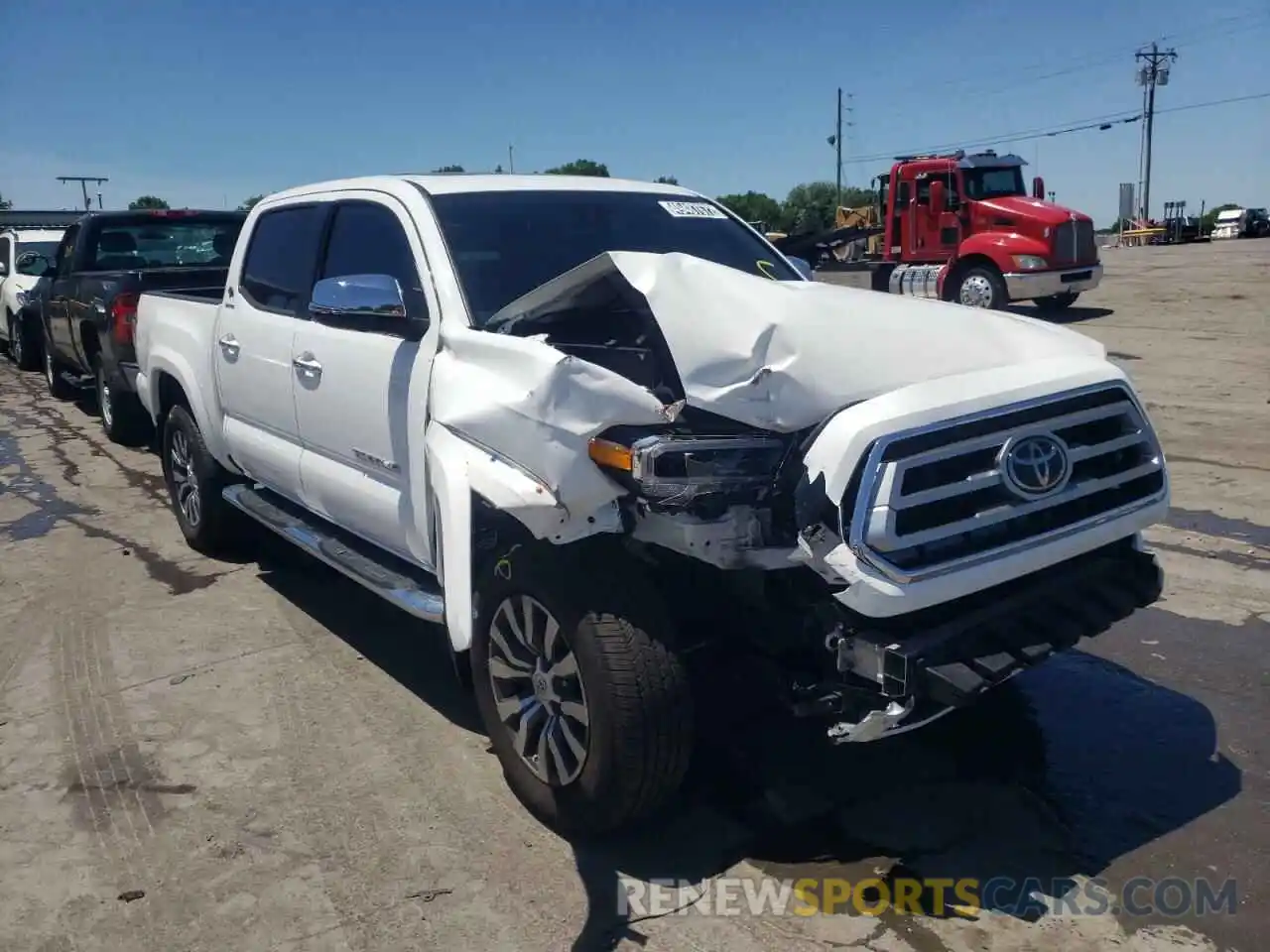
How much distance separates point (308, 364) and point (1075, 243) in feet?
55.1

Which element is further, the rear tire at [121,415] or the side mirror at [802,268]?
the rear tire at [121,415]

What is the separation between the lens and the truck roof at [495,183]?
460cm

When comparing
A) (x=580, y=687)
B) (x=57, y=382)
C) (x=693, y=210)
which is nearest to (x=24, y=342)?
(x=57, y=382)

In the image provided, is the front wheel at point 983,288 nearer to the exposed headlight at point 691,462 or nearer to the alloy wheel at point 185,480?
the alloy wheel at point 185,480

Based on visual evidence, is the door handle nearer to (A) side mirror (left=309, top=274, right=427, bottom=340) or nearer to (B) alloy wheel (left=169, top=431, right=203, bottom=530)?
(A) side mirror (left=309, top=274, right=427, bottom=340)

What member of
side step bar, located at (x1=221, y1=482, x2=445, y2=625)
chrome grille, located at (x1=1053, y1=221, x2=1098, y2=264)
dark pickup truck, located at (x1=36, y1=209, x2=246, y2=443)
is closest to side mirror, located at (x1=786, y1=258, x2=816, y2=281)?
side step bar, located at (x1=221, y1=482, x2=445, y2=625)

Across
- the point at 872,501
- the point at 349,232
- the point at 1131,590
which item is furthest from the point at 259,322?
the point at 1131,590

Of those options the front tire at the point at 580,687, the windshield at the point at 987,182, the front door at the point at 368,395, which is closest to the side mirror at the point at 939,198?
the windshield at the point at 987,182

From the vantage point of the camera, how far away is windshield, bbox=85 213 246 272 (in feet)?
35.7

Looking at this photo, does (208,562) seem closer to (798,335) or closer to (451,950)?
(451,950)

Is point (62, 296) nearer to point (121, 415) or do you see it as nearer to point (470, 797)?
point (121, 415)

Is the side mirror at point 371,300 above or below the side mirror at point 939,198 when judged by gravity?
below

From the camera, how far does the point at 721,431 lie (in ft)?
10.3

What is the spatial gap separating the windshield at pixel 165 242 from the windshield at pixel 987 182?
1372cm
